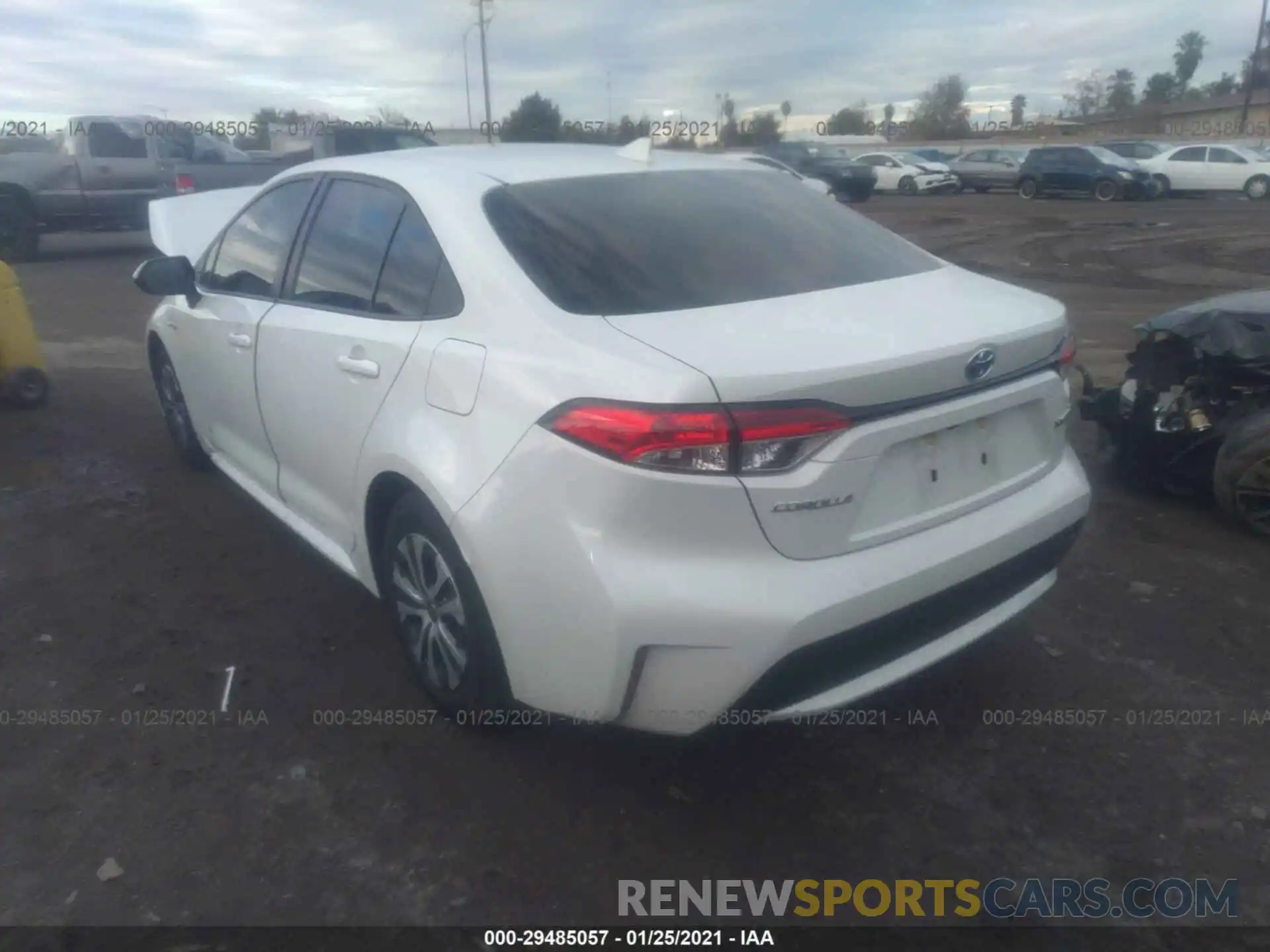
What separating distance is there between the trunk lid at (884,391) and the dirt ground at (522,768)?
814 mm

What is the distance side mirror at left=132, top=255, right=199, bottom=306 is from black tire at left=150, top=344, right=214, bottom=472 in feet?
2.60

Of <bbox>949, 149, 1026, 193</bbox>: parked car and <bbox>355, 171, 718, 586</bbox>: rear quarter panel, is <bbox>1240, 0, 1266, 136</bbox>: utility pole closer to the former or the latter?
<bbox>949, 149, 1026, 193</bbox>: parked car

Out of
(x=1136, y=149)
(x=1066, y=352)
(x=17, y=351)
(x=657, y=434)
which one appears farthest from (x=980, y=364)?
(x=1136, y=149)

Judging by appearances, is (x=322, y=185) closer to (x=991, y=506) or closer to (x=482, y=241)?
(x=482, y=241)

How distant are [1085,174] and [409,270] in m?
27.9

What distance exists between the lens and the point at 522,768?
3121mm

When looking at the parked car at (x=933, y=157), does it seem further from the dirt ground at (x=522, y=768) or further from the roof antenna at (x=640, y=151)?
the dirt ground at (x=522, y=768)

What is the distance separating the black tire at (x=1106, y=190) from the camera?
27.0 meters

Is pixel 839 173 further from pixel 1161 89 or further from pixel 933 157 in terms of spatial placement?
pixel 1161 89

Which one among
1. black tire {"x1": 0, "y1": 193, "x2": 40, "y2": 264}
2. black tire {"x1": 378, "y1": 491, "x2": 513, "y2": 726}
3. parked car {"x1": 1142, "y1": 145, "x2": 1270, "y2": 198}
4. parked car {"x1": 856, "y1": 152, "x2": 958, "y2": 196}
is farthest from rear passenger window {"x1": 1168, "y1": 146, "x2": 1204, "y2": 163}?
black tire {"x1": 378, "y1": 491, "x2": 513, "y2": 726}

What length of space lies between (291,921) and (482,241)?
1.83 metres

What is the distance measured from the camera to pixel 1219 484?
15.3ft

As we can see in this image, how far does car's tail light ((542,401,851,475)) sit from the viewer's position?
238 cm

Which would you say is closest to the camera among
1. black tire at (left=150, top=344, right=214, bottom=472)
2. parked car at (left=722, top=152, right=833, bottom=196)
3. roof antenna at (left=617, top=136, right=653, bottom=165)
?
roof antenna at (left=617, top=136, right=653, bottom=165)
